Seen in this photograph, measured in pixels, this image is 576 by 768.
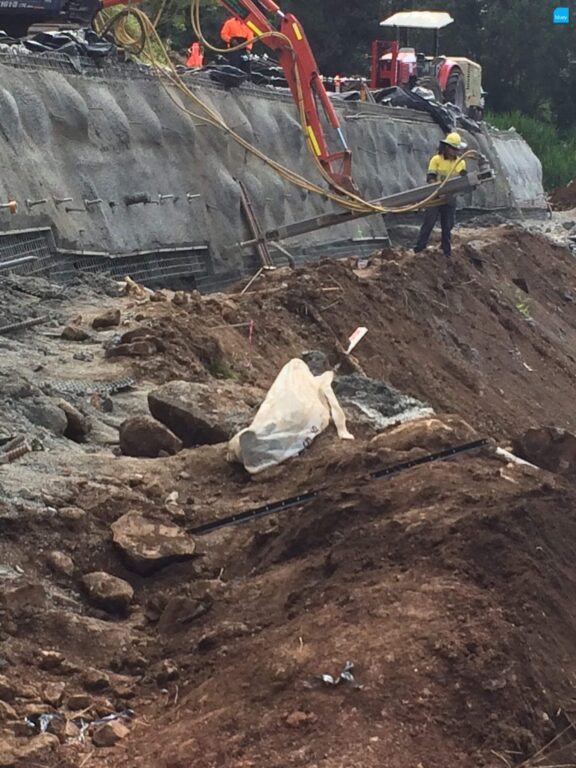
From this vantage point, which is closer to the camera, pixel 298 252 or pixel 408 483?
pixel 408 483

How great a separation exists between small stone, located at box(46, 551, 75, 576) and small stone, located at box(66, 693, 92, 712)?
3.59ft

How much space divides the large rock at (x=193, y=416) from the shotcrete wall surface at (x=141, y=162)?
436 centimetres

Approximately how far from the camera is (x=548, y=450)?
754cm

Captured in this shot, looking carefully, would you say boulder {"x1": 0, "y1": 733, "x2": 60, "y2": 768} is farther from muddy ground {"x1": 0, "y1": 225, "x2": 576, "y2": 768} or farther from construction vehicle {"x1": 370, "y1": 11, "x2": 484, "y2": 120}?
construction vehicle {"x1": 370, "y1": 11, "x2": 484, "y2": 120}

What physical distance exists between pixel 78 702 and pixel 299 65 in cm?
1274

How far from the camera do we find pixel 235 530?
611 centimetres

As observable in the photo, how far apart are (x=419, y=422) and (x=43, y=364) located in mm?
3007

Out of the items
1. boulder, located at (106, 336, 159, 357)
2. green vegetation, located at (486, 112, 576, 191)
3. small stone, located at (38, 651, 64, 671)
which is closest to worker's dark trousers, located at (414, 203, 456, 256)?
boulder, located at (106, 336, 159, 357)

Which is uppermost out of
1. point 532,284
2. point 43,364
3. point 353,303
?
point 43,364

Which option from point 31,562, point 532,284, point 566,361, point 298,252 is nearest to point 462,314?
point 566,361

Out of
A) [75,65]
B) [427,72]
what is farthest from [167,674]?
[427,72]

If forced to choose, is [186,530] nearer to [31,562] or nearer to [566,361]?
[31,562]

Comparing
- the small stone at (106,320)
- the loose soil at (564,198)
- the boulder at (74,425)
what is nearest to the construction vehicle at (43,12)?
the small stone at (106,320)

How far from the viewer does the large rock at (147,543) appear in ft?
18.5
